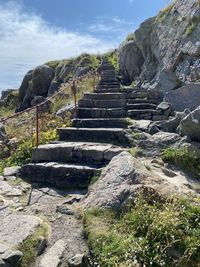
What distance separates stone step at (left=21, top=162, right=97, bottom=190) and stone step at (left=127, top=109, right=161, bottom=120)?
321 cm

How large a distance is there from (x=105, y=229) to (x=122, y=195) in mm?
639

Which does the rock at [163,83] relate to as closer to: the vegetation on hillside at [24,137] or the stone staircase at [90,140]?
the stone staircase at [90,140]

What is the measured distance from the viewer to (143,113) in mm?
10141

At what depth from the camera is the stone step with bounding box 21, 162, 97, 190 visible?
274 inches

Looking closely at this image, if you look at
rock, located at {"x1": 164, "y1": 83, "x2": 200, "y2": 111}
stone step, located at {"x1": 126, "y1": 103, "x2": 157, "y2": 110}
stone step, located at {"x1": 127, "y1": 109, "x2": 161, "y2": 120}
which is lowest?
stone step, located at {"x1": 127, "y1": 109, "x2": 161, "y2": 120}

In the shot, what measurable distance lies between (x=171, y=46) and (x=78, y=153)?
5703mm

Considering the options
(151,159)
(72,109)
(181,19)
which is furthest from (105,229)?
(181,19)

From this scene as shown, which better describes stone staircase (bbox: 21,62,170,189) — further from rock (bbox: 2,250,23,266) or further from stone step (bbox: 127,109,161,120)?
rock (bbox: 2,250,23,266)

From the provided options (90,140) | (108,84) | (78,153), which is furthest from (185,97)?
(108,84)

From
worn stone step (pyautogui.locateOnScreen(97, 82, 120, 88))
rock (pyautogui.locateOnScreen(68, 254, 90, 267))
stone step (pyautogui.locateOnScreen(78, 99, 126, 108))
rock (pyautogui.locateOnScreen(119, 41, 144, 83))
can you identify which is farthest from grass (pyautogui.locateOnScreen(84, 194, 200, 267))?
rock (pyautogui.locateOnScreen(119, 41, 144, 83))

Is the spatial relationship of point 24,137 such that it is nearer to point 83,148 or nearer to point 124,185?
point 83,148

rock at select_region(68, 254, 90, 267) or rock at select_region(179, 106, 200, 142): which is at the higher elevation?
rock at select_region(179, 106, 200, 142)

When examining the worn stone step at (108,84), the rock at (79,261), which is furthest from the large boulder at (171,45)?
the rock at (79,261)

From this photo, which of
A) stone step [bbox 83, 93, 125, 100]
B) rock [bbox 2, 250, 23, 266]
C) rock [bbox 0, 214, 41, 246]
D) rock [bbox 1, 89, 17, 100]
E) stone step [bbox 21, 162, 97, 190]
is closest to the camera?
rock [bbox 2, 250, 23, 266]
